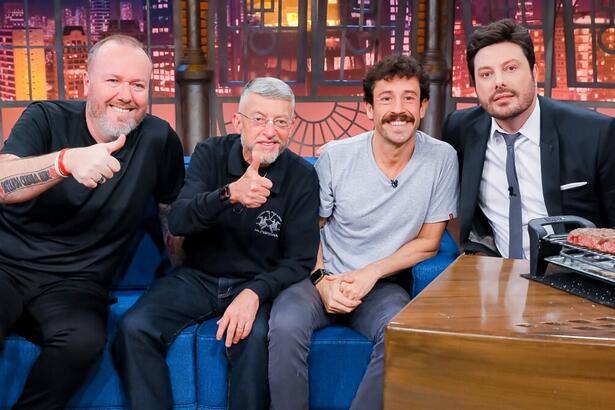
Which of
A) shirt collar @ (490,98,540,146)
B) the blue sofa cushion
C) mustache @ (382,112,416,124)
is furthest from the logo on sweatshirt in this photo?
shirt collar @ (490,98,540,146)

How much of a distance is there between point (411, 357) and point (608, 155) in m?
1.33

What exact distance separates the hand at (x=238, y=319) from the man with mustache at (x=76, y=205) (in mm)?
359

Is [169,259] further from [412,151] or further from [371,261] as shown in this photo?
[412,151]

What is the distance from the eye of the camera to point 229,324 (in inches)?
92.4

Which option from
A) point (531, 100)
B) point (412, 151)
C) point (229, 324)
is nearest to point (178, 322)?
point (229, 324)

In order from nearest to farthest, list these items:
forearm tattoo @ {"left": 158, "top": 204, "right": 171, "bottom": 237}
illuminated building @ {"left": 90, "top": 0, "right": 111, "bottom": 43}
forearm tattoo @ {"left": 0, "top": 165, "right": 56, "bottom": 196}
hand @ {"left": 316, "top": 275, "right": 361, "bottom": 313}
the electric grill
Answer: the electric grill → forearm tattoo @ {"left": 0, "top": 165, "right": 56, "bottom": 196} → hand @ {"left": 316, "top": 275, "right": 361, "bottom": 313} → forearm tattoo @ {"left": 158, "top": 204, "right": 171, "bottom": 237} → illuminated building @ {"left": 90, "top": 0, "right": 111, "bottom": 43}

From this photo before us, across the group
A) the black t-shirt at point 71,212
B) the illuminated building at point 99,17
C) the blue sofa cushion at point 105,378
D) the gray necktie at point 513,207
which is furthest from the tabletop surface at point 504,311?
the illuminated building at point 99,17

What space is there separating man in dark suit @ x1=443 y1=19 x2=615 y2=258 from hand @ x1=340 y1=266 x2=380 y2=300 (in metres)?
0.39

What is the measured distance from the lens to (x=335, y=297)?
2494mm

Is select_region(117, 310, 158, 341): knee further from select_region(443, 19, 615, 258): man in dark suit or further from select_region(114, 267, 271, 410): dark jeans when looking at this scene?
select_region(443, 19, 615, 258): man in dark suit

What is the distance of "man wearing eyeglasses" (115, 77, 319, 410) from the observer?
232 cm

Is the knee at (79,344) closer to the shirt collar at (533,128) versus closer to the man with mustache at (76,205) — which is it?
the man with mustache at (76,205)

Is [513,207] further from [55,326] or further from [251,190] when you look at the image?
[55,326]

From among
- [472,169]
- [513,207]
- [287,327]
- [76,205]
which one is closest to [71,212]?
[76,205]
